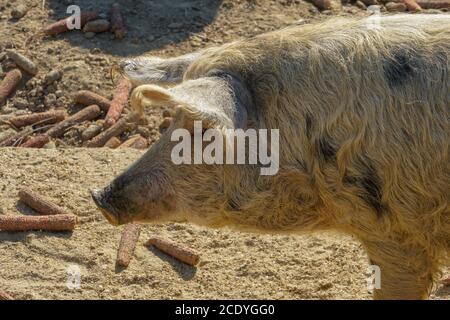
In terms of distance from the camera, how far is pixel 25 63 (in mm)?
10383

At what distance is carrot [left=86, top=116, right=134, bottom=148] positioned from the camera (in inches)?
373

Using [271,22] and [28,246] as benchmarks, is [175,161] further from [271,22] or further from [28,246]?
[271,22]

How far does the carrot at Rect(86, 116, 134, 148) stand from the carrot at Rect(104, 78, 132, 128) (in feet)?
0.35

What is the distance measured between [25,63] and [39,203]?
281 centimetres

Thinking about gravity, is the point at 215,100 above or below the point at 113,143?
above

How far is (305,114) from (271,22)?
17.6 feet

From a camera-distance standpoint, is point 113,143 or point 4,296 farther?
point 113,143

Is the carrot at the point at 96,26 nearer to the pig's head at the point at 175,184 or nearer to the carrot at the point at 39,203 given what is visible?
the carrot at the point at 39,203

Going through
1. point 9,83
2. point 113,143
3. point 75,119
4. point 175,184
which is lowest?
point 113,143

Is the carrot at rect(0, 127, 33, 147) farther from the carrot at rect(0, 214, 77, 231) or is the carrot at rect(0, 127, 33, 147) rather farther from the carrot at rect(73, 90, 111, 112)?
the carrot at rect(0, 214, 77, 231)

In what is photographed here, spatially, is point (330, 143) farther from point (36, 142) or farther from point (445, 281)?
point (36, 142)

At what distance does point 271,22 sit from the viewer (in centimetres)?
1119

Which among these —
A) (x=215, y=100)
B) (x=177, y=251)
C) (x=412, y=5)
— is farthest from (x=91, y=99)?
(x=215, y=100)
